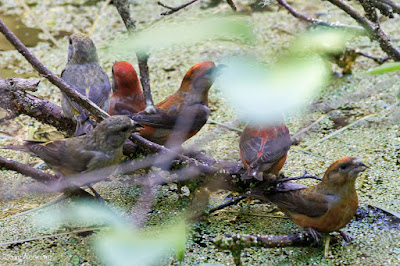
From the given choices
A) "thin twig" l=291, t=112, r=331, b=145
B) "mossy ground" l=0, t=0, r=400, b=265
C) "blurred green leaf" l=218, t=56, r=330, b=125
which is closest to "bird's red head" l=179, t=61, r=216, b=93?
"mossy ground" l=0, t=0, r=400, b=265

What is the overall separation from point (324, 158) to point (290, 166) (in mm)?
281

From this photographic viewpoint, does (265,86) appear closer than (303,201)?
Yes

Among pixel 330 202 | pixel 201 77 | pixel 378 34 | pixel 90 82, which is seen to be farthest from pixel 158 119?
pixel 378 34

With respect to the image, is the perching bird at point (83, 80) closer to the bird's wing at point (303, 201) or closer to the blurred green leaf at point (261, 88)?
the bird's wing at point (303, 201)

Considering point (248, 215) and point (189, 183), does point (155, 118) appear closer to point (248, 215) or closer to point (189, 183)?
point (189, 183)

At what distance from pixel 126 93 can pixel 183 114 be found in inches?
23.0

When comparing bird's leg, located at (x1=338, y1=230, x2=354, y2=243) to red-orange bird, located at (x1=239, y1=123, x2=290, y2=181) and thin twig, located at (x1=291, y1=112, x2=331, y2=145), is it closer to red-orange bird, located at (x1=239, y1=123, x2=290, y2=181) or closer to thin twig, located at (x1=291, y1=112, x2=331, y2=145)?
red-orange bird, located at (x1=239, y1=123, x2=290, y2=181)

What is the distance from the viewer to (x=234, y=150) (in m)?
3.90

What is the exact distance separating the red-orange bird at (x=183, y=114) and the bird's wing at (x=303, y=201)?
3.20 feet

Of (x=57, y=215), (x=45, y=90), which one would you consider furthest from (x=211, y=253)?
(x=45, y=90)

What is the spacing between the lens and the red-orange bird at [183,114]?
3.53m

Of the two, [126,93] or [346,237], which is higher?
[126,93]

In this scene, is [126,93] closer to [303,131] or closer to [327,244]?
[303,131]

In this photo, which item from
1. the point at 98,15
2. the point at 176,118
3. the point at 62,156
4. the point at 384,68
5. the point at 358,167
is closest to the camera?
the point at 384,68
